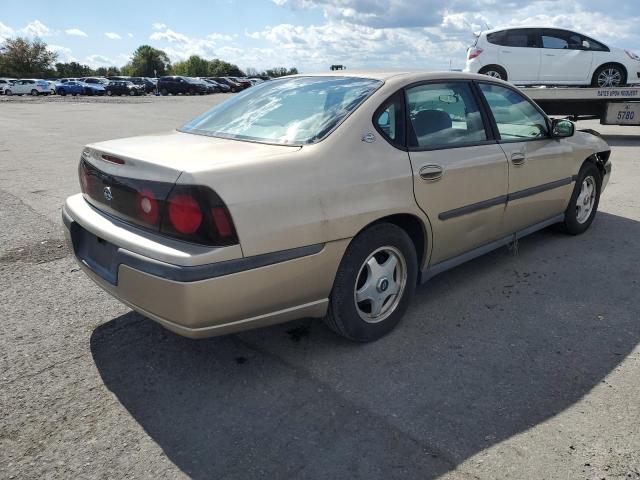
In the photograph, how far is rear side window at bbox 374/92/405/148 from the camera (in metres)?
3.07

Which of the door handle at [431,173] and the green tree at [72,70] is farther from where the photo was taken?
the green tree at [72,70]

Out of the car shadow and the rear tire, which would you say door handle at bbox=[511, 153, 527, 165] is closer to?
the car shadow

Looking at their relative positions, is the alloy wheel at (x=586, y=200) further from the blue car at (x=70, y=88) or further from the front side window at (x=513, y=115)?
the blue car at (x=70, y=88)

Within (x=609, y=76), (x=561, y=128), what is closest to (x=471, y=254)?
(x=561, y=128)

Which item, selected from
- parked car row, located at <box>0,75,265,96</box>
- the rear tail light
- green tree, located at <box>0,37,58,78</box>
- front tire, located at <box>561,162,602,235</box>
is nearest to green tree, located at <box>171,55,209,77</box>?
green tree, located at <box>0,37,58,78</box>

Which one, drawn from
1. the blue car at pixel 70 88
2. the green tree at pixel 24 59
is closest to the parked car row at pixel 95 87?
the blue car at pixel 70 88

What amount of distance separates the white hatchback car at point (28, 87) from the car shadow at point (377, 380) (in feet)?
178

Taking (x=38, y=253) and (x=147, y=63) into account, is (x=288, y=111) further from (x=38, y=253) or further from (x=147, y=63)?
(x=147, y=63)

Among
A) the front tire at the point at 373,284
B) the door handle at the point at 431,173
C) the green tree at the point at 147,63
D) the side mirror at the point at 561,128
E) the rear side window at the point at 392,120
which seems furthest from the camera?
the green tree at the point at 147,63

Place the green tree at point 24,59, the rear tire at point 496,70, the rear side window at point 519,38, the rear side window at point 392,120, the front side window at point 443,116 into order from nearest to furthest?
the rear side window at point 392,120 < the front side window at point 443,116 < the rear side window at point 519,38 < the rear tire at point 496,70 < the green tree at point 24,59

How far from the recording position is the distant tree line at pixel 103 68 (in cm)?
8256

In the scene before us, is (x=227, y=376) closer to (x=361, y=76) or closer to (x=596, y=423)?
(x=596, y=423)

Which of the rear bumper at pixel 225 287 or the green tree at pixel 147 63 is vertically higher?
the green tree at pixel 147 63

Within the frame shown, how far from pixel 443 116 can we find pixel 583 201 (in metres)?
2.47
